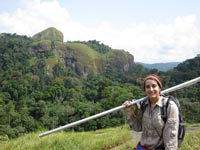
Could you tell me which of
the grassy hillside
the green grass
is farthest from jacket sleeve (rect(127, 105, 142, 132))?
the green grass

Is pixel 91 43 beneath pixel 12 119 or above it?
above

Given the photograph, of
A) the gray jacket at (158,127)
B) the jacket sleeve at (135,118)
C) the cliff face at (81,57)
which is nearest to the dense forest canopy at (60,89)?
the cliff face at (81,57)

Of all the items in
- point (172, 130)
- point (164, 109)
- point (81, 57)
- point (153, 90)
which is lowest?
point (172, 130)

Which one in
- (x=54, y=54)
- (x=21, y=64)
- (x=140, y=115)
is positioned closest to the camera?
(x=140, y=115)

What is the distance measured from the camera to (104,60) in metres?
117

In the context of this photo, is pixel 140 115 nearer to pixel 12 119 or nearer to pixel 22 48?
pixel 12 119

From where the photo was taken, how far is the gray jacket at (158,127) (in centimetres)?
236

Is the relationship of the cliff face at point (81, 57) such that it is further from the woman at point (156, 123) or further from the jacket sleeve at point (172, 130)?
the jacket sleeve at point (172, 130)

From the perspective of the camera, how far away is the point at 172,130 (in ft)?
7.75

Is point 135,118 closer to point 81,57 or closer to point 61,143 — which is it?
point 61,143

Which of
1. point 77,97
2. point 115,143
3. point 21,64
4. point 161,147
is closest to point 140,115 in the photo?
point 161,147

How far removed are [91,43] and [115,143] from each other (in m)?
130

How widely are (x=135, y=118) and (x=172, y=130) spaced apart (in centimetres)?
48

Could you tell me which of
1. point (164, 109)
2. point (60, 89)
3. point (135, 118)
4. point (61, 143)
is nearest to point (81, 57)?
point (60, 89)
